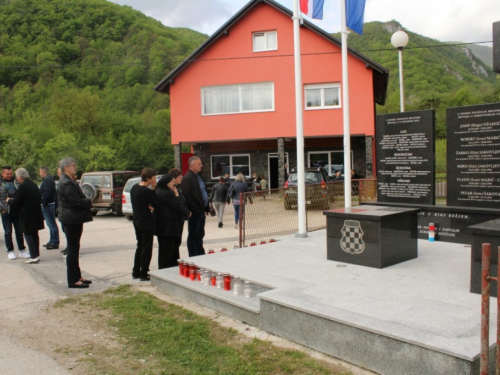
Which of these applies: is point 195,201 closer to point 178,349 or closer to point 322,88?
point 178,349

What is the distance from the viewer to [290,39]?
23.7 metres

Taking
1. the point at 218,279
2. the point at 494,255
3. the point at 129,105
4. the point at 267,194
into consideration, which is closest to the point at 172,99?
the point at 267,194

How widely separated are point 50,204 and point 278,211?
562 centimetres

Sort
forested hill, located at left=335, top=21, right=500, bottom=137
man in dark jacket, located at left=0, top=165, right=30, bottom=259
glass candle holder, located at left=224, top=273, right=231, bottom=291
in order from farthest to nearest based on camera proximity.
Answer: forested hill, located at left=335, top=21, right=500, bottom=137, man in dark jacket, located at left=0, top=165, right=30, bottom=259, glass candle holder, located at left=224, top=273, right=231, bottom=291

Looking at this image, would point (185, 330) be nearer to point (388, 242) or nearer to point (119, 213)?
point (388, 242)

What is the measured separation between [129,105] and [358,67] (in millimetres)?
52657

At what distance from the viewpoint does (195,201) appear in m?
8.15

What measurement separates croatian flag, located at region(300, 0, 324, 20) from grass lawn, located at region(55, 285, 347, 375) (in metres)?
6.97

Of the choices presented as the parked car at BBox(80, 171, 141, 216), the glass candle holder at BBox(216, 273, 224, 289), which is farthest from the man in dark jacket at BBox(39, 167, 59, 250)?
the parked car at BBox(80, 171, 141, 216)

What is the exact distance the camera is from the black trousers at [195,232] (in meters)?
8.30

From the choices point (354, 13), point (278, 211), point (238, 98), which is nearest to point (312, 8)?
point (354, 13)

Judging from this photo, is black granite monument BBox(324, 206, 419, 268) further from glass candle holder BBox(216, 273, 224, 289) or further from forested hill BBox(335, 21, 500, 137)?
forested hill BBox(335, 21, 500, 137)

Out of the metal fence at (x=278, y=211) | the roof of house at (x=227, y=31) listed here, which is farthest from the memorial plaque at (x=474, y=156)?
the roof of house at (x=227, y=31)

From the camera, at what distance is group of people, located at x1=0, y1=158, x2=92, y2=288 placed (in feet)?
23.9
